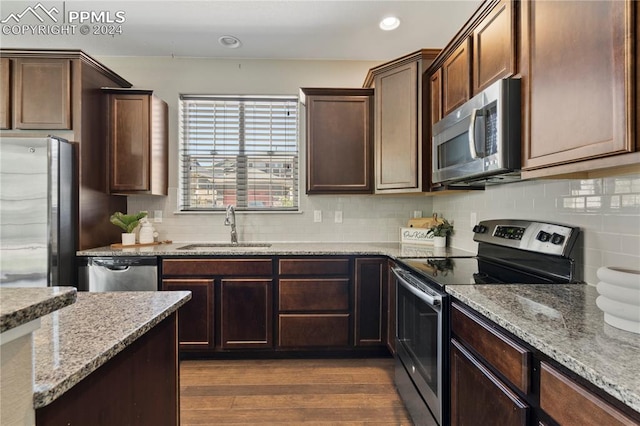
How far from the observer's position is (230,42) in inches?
113

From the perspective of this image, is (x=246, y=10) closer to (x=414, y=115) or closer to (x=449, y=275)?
(x=414, y=115)

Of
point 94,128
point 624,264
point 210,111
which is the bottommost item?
point 624,264

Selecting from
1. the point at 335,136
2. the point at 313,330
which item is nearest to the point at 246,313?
the point at 313,330

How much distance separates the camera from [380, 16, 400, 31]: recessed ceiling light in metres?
2.53

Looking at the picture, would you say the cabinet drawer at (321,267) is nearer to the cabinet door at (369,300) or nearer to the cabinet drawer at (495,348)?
the cabinet door at (369,300)

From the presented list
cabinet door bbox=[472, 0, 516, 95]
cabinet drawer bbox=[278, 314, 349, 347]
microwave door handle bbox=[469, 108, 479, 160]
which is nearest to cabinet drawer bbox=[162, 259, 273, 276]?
cabinet drawer bbox=[278, 314, 349, 347]

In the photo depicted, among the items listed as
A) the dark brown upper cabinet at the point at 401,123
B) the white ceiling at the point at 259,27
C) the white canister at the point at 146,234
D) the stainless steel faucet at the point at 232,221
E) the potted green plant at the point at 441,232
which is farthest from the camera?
the stainless steel faucet at the point at 232,221

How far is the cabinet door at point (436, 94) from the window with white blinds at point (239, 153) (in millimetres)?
1390

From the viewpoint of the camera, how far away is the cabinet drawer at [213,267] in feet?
8.43

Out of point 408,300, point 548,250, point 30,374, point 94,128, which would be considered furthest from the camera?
point 94,128

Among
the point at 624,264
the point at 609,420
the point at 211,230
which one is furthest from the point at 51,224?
the point at 624,264

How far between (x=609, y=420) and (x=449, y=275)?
3.26ft

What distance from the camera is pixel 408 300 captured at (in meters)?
1.96

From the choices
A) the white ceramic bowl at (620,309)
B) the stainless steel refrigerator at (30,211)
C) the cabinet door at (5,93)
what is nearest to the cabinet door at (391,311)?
the white ceramic bowl at (620,309)
